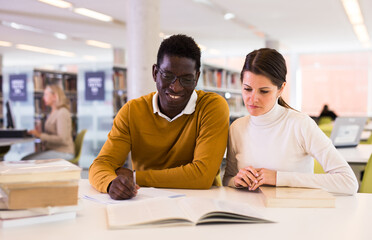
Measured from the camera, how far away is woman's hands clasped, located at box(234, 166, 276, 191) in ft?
5.38

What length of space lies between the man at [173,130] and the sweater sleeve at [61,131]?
10.6ft

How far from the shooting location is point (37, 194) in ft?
3.76

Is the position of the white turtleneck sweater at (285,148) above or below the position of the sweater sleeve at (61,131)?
above

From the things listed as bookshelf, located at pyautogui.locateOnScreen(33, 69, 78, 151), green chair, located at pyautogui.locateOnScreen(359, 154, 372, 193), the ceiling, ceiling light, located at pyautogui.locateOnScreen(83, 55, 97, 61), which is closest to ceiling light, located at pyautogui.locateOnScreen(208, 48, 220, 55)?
the ceiling

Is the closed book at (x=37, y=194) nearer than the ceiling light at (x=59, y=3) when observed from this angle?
Yes

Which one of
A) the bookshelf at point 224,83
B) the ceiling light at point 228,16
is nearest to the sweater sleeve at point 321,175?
the bookshelf at point 224,83

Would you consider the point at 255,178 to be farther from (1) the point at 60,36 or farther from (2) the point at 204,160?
(1) the point at 60,36

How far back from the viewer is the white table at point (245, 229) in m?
1.08

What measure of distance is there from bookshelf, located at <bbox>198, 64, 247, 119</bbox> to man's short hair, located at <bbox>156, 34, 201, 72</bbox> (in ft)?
15.3

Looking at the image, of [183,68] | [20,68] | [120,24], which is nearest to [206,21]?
[120,24]

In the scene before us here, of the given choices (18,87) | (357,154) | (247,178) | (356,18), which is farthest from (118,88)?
(247,178)

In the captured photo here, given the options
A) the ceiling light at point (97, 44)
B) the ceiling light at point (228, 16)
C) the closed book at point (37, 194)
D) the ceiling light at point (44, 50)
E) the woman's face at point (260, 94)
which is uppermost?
the ceiling light at point (228, 16)

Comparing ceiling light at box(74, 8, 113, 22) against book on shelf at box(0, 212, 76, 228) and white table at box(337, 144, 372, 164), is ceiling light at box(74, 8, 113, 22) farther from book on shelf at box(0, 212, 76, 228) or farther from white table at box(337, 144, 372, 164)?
book on shelf at box(0, 212, 76, 228)

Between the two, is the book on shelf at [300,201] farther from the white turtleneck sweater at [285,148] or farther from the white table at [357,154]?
the white table at [357,154]
